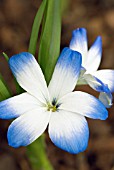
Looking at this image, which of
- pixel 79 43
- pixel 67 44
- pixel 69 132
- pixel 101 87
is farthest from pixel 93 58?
pixel 67 44

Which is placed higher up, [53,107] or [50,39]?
[50,39]

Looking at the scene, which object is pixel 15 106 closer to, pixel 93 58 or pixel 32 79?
pixel 32 79

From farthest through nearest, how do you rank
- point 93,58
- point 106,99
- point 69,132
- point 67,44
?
point 67,44
point 93,58
point 106,99
point 69,132

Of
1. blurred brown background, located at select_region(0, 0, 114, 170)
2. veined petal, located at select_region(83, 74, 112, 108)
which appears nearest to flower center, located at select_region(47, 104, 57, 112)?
veined petal, located at select_region(83, 74, 112, 108)

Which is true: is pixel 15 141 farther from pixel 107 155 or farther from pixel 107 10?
pixel 107 10

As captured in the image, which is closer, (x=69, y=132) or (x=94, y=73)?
(x=69, y=132)

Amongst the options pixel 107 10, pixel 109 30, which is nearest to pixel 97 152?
pixel 109 30

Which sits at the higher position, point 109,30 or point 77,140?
point 77,140
